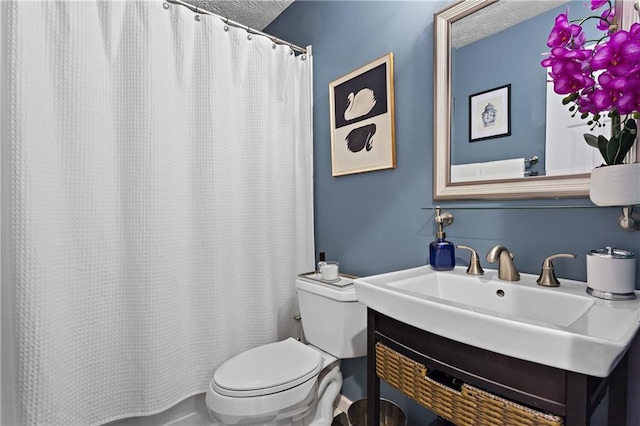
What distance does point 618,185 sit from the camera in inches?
28.6

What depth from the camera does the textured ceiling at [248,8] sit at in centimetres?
194

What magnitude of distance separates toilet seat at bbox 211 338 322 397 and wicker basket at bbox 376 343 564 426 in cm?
39

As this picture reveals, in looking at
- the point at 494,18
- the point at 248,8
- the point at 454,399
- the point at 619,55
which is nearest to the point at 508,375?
the point at 454,399

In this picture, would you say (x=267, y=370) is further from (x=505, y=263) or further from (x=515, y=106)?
(x=515, y=106)

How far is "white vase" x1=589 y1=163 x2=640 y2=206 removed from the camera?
2.34ft

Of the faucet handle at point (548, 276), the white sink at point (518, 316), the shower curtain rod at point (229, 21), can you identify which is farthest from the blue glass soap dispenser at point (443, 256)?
the shower curtain rod at point (229, 21)

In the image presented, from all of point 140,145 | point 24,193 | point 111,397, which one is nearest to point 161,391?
point 111,397

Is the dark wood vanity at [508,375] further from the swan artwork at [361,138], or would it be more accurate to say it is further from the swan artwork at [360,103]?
the swan artwork at [360,103]

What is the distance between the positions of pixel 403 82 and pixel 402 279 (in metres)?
0.88

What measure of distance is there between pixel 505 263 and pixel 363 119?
945 mm

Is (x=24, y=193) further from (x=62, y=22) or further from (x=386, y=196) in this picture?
(x=386, y=196)

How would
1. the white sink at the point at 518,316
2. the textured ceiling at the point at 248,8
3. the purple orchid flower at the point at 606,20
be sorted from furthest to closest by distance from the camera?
1. the textured ceiling at the point at 248,8
2. the purple orchid flower at the point at 606,20
3. the white sink at the point at 518,316

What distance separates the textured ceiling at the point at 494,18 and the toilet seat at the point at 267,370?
1.38 metres

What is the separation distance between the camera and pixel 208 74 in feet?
4.81
